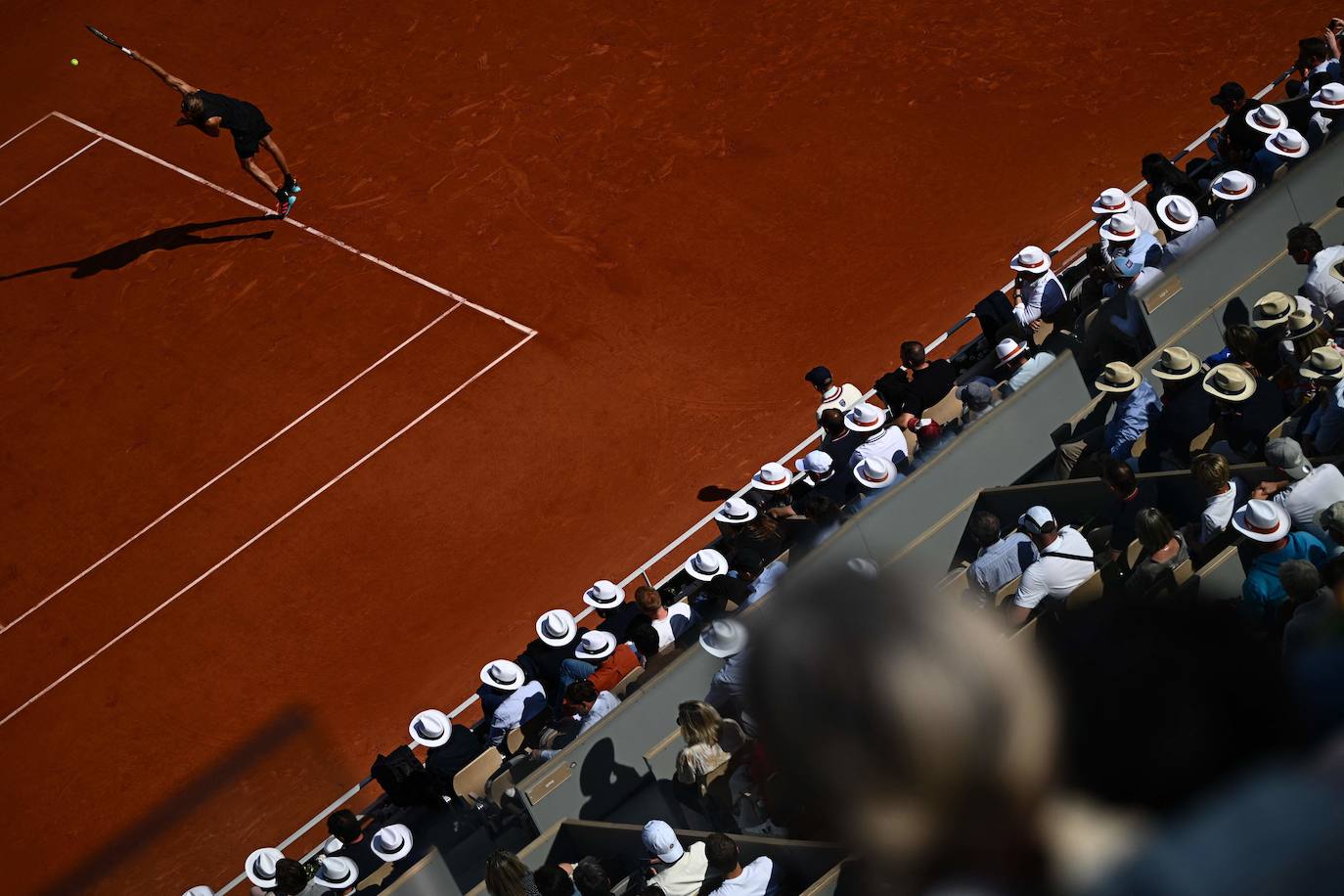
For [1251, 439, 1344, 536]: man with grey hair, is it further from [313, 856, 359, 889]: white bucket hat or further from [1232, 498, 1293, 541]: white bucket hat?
[313, 856, 359, 889]: white bucket hat

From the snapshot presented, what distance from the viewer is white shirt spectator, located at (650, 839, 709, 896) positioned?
7988 mm

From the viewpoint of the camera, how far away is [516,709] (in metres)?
10.5

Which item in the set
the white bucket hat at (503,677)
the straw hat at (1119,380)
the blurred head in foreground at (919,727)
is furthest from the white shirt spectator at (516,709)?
the blurred head in foreground at (919,727)

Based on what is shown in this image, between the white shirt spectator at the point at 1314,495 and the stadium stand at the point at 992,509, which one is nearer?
the white shirt spectator at the point at 1314,495

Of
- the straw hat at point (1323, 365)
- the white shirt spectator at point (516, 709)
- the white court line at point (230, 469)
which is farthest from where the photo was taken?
the white court line at point (230, 469)

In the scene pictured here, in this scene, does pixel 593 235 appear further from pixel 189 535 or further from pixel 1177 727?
pixel 1177 727

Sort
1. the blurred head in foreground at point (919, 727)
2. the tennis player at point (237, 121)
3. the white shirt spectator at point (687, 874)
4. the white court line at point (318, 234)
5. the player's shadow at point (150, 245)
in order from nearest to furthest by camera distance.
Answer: the blurred head in foreground at point (919, 727) < the white shirt spectator at point (687, 874) < the white court line at point (318, 234) < the tennis player at point (237, 121) < the player's shadow at point (150, 245)

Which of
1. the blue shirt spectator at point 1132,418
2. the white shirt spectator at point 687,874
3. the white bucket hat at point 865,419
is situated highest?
the white bucket hat at point 865,419

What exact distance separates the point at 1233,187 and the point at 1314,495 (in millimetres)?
4571

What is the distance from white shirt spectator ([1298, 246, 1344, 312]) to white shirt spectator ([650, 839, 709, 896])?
230 inches

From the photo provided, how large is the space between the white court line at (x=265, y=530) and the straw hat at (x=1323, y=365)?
8.54 metres

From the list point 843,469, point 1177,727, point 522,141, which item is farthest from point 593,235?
point 1177,727

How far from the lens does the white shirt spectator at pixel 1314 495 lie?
7820 millimetres

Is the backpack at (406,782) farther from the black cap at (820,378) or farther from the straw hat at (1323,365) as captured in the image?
the straw hat at (1323,365)
